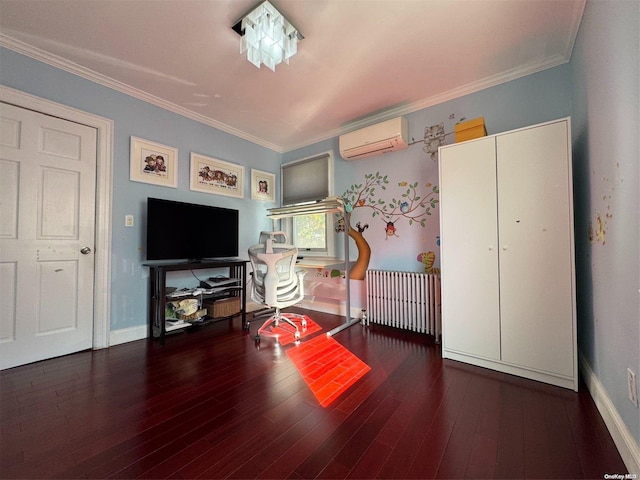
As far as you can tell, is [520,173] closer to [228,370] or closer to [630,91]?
[630,91]

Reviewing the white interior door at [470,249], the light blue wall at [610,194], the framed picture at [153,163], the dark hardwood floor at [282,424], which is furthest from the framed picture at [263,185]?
the light blue wall at [610,194]

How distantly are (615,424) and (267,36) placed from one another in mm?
3110

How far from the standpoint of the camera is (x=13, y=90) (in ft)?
6.73

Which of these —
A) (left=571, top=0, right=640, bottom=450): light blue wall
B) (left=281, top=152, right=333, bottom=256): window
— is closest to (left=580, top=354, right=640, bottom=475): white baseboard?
(left=571, top=0, right=640, bottom=450): light blue wall

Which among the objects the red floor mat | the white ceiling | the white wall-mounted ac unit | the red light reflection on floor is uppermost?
the white ceiling

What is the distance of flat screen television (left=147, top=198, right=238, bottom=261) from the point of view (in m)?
2.70

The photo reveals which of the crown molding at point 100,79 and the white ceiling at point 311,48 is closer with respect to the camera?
the white ceiling at point 311,48

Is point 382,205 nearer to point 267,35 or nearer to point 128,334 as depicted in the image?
point 267,35

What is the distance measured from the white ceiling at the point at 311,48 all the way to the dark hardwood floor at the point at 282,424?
2637 mm

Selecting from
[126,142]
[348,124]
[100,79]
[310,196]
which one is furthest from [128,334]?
[348,124]

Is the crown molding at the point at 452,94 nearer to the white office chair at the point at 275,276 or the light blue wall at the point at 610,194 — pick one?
the light blue wall at the point at 610,194

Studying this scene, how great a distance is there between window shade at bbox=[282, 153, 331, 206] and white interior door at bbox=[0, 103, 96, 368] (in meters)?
2.41

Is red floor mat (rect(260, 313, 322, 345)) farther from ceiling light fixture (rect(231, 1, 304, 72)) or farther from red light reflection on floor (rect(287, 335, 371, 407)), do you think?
ceiling light fixture (rect(231, 1, 304, 72))

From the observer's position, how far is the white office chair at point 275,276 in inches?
104
